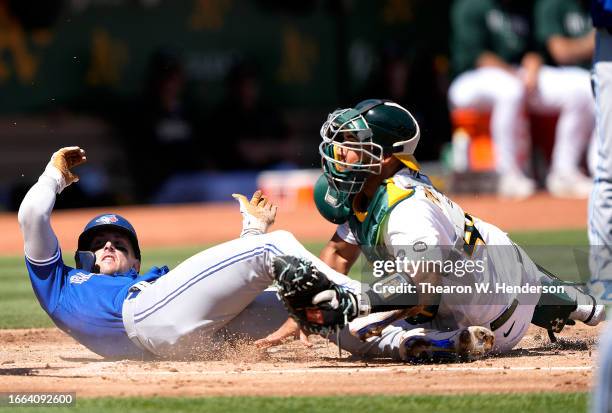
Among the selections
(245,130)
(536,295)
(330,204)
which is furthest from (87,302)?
(245,130)

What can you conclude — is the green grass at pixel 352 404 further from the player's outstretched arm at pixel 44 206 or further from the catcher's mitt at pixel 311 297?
the player's outstretched arm at pixel 44 206

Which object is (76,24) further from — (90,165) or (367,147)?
(367,147)

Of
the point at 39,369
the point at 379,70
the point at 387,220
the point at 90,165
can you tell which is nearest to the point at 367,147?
the point at 387,220

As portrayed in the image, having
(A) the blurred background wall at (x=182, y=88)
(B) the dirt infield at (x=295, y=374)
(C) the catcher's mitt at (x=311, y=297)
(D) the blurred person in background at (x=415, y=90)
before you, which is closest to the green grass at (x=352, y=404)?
(B) the dirt infield at (x=295, y=374)

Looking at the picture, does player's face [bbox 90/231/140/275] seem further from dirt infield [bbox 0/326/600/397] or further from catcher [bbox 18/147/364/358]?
dirt infield [bbox 0/326/600/397]

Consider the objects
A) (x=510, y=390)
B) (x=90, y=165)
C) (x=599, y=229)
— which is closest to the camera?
(x=510, y=390)

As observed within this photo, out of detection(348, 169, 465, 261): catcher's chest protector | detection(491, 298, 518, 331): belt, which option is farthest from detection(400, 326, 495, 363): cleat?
detection(348, 169, 465, 261): catcher's chest protector

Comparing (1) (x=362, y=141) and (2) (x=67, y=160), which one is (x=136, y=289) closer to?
(2) (x=67, y=160)
